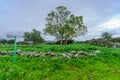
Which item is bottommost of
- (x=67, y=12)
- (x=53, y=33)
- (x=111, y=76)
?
(x=111, y=76)

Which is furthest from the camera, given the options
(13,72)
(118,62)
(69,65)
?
(118,62)

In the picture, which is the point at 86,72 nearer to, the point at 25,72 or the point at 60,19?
the point at 25,72

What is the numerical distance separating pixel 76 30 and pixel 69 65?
1945cm

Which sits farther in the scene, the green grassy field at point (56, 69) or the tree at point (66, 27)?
the tree at point (66, 27)

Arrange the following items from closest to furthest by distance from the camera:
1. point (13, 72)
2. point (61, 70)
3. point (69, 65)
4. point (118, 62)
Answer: point (13, 72)
point (61, 70)
point (69, 65)
point (118, 62)

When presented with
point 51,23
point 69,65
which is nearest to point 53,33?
point 51,23

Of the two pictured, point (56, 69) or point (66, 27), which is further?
point (66, 27)

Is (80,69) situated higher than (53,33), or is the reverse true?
(53,33)

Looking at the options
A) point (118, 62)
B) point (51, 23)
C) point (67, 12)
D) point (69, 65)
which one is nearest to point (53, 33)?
point (51, 23)

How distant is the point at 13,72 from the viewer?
8555 mm

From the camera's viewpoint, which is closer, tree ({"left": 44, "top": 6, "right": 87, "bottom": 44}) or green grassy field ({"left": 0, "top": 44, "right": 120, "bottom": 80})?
green grassy field ({"left": 0, "top": 44, "right": 120, "bottom": 80})

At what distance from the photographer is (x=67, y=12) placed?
30.0m

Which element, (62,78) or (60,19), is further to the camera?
(60,19)

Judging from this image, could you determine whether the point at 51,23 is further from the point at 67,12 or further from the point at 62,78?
the point at 62,78
